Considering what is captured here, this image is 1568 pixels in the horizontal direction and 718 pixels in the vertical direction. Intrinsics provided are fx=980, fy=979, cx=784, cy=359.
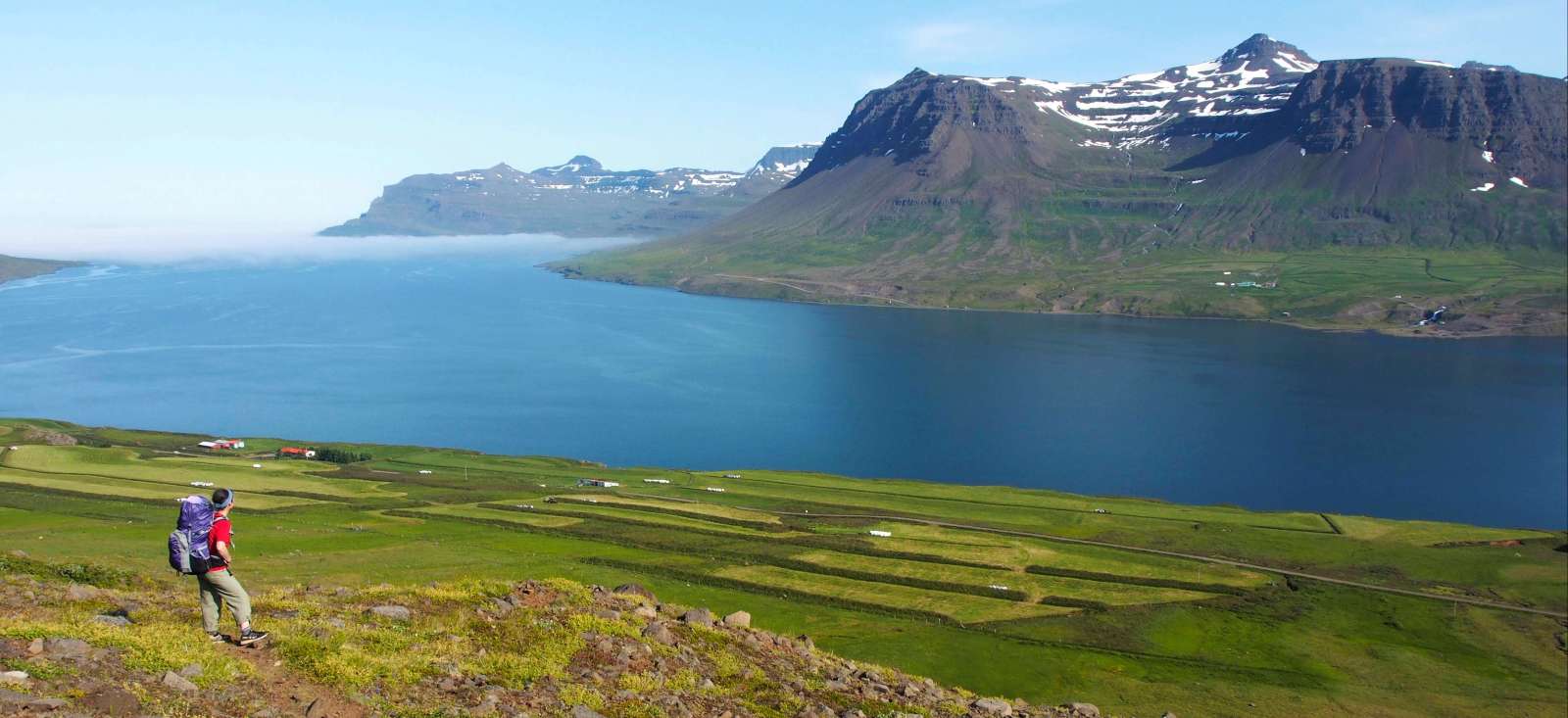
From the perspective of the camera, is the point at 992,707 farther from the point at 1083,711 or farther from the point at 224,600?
the point at 224,600

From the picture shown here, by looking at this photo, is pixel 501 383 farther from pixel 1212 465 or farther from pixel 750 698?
pixel 750 698

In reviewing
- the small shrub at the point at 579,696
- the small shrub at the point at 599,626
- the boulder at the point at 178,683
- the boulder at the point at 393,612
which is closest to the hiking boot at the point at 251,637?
the boulder at the point at 178,683

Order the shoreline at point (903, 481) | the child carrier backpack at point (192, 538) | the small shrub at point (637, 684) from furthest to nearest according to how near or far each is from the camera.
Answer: the shoreline at point (903, 481) < the small shrub at point (637, 684) < the child carrier backpack at point (192, 538)

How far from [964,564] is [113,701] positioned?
2434 inches

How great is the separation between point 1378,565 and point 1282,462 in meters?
46.0

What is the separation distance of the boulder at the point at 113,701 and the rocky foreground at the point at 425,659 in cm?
3

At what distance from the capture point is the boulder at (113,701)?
1561 cm

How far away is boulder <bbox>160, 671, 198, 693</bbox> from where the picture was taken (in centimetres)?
1675

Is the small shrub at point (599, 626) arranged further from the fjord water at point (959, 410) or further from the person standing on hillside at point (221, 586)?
the fjord water at point (959, 410)

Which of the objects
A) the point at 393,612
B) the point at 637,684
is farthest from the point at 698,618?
the point at 393,612

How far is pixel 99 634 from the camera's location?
59.6 feet

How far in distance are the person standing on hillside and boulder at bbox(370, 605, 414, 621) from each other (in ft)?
14.7

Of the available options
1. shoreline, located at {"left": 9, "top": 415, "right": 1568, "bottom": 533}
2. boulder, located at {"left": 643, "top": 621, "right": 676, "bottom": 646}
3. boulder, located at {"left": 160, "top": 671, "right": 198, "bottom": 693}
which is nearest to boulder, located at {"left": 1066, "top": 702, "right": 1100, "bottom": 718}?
boulder, located at {"left": 643, "top": 621, "right": 676, "bottom": 646}

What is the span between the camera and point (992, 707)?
85.6 ft
